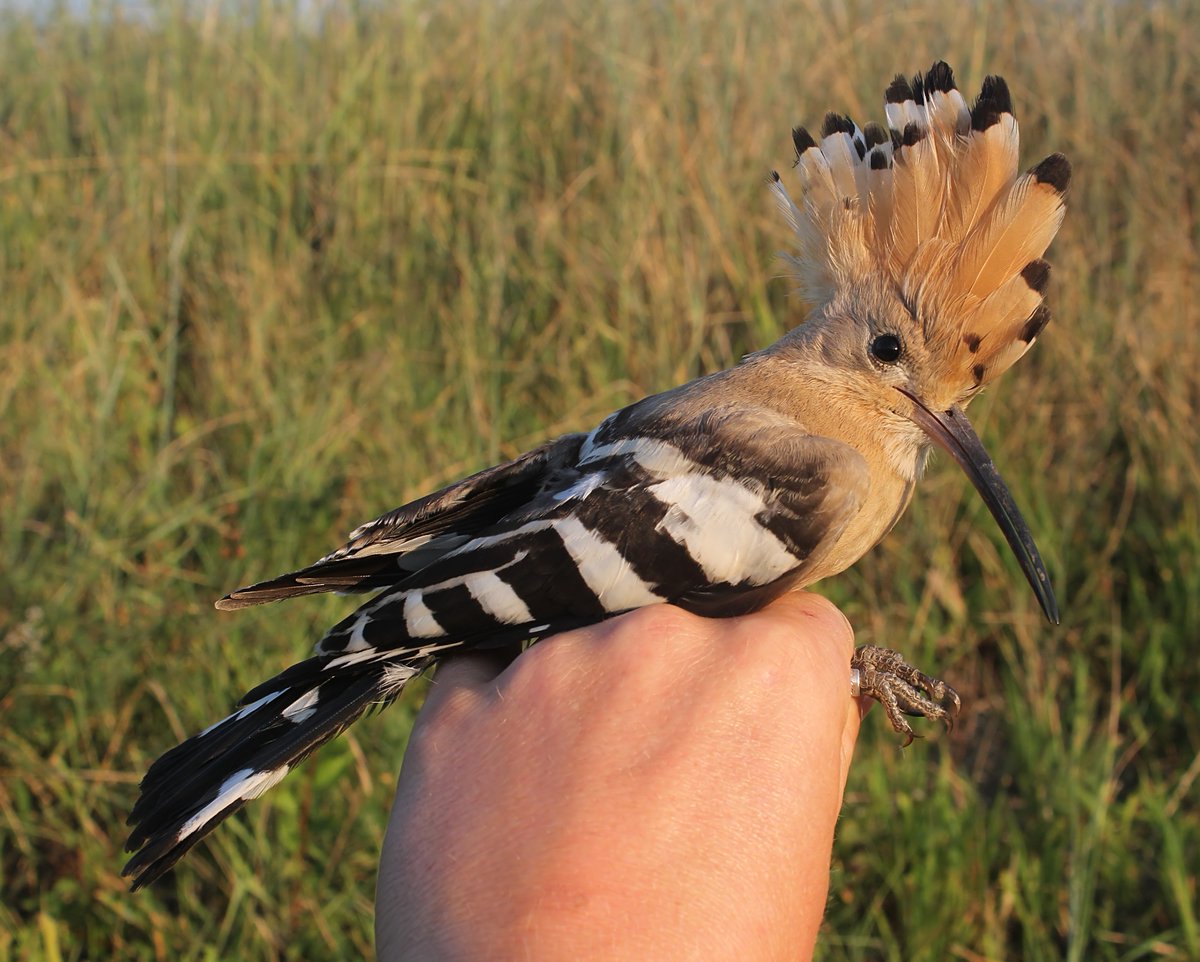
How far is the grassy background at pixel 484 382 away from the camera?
217cm

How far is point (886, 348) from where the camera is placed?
1.80 meters

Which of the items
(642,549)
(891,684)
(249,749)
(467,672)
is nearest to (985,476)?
(891,684)

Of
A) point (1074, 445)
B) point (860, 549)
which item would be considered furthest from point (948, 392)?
point (1074, 445)

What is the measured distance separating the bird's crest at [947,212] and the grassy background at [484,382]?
3.10 feet

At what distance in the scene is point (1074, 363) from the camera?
119 inches

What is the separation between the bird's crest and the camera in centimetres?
163

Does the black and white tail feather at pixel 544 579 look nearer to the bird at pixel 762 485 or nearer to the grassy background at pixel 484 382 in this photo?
the bird at pixel 762 485

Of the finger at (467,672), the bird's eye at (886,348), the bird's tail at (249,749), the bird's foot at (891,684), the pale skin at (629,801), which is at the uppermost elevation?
the bird's eye at (886,348)

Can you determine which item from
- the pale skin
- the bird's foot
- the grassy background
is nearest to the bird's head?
the bird's foot

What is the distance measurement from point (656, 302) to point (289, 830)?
162cm

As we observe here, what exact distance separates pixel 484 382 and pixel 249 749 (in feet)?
5.63

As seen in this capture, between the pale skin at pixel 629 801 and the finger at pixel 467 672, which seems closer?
the pale skin at pixel 629 801

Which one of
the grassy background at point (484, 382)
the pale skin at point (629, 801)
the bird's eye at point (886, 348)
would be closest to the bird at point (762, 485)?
the bird's eye at point (886, 348)

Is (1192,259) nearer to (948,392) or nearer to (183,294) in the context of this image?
(948,392)
